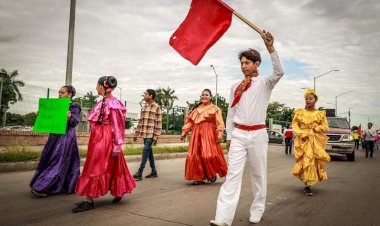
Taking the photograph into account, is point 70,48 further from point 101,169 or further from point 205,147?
point 101,169

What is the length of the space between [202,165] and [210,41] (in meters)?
3.51

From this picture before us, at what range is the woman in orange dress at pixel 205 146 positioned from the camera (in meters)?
7.35

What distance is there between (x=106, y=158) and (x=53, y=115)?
4.68 feet

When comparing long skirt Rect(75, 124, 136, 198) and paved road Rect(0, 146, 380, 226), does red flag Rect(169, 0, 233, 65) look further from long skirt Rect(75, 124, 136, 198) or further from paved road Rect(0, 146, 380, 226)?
paved road Rect(0, 146, 380, 226)

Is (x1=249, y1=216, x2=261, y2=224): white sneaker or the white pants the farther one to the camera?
(x1=249, y1=216, x2=261, y2=224): white sneaker

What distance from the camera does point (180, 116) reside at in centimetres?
2503

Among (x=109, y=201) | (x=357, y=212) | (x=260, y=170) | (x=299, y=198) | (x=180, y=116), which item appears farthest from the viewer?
(x=180, y=116)

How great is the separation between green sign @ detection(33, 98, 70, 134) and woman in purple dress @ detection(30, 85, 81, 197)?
14 cm

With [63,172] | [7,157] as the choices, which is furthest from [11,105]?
[63,172]

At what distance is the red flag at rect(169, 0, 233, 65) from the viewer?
4520 mm

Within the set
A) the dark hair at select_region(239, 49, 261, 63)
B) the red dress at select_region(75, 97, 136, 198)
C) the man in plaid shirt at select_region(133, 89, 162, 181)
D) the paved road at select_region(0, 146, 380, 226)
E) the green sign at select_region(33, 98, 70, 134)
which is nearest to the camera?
the dark hair at select_region(239, 49, 261, 63)

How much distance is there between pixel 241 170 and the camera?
411 cm

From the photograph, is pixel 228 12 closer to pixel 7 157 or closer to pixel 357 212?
pixel 357 212

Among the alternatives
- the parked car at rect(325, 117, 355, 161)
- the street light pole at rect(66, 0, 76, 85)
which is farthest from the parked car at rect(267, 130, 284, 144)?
the street light pole at rect(66, 0, 76, 85)
